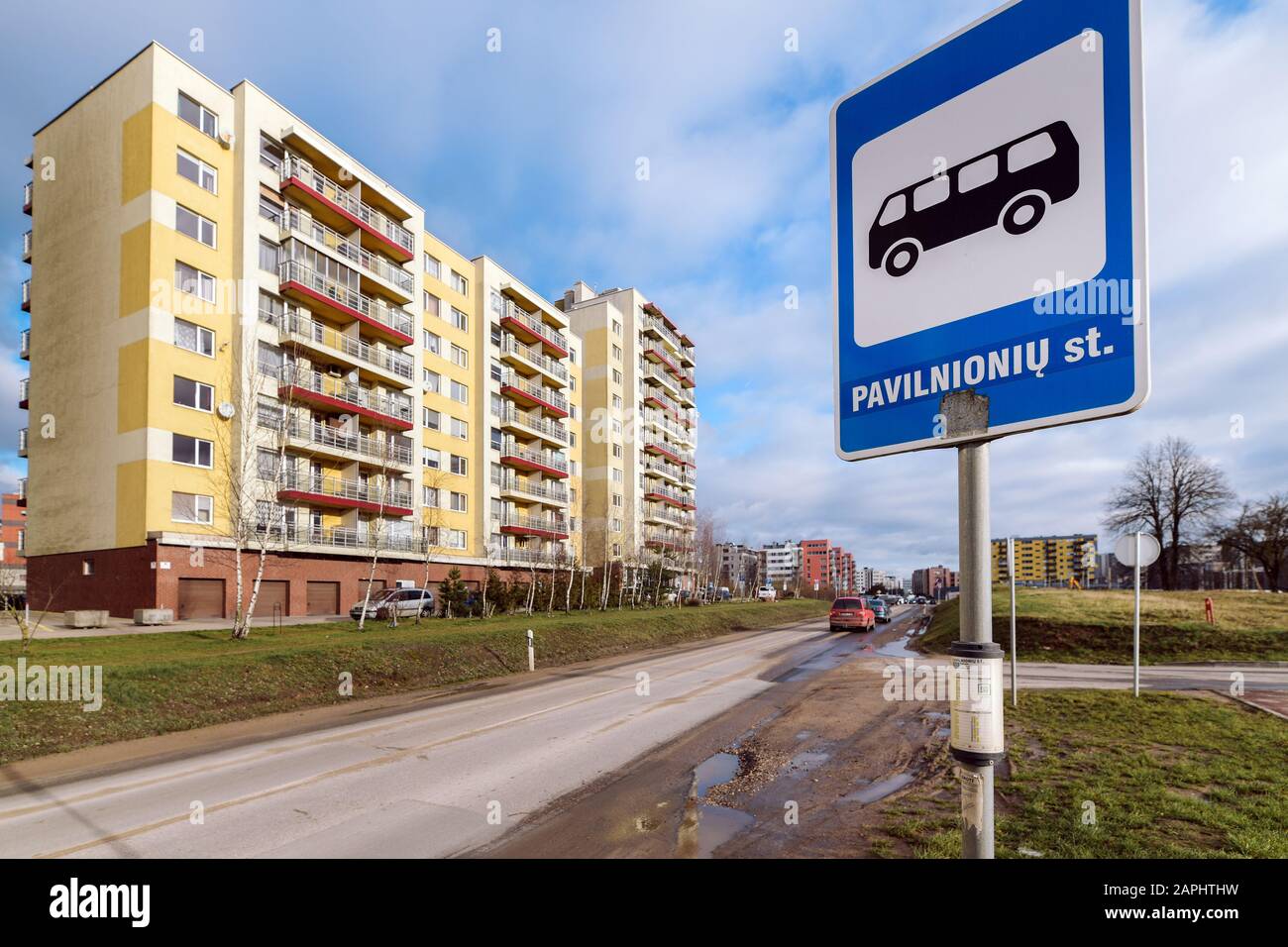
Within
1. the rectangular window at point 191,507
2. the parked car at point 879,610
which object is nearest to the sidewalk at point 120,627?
the rectangular window at point 191,507

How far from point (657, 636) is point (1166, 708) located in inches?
877

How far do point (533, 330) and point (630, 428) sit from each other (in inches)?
732

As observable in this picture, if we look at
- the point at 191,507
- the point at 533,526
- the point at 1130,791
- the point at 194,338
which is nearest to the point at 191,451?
the point at 191,507

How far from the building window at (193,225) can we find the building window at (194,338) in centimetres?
427

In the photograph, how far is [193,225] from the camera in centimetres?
3058

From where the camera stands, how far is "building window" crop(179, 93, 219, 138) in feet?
101

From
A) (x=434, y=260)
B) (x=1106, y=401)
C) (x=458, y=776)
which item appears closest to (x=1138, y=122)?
(x=1106, y=401)

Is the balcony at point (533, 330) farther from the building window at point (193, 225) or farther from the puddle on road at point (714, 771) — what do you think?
the puddle on road at point (714, 771)

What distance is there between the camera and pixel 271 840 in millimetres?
5863

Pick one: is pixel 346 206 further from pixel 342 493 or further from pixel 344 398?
pixel 342 493

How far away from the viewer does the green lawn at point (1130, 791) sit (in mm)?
5129

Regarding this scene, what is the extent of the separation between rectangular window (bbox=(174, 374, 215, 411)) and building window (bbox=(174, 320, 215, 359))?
147 cm

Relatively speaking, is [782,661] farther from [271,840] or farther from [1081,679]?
[271,840]

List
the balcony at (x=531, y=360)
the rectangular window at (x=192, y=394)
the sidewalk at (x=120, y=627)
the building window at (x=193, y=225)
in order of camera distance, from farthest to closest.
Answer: the balcony at (x=531, y=360)
the building window at (x=193, y=225)
the rectangular window at (x=192, y=394)
the sidewalk at (x=120, y=627)
